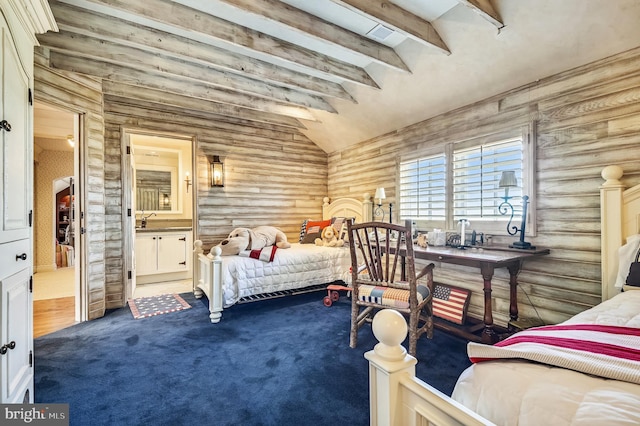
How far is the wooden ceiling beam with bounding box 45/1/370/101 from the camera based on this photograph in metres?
2.38

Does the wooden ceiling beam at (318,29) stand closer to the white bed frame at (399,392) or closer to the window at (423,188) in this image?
the window at (423,188)

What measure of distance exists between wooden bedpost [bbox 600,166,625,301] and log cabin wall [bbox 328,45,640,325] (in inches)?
5.4

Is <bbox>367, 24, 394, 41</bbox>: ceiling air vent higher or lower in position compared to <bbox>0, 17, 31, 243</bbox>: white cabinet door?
higher

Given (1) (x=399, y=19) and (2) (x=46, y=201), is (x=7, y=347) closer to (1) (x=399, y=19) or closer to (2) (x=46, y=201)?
(1) (x=399, y=19)

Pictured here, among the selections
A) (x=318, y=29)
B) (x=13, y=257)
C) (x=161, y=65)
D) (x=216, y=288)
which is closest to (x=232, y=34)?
(x=318, y=29)

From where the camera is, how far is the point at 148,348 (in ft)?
8.22

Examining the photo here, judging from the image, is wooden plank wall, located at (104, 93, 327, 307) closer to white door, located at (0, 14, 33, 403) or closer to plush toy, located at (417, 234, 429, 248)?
white door, located at (0, 14, 33, 403)

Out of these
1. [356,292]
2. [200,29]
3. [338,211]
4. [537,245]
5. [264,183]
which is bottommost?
[356,292]

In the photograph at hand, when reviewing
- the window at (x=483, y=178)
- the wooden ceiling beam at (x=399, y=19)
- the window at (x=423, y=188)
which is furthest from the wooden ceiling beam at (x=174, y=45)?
the window at (x=483, y=178)

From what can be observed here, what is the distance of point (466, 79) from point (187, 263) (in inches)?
190

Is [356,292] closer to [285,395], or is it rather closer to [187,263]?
[285,395]

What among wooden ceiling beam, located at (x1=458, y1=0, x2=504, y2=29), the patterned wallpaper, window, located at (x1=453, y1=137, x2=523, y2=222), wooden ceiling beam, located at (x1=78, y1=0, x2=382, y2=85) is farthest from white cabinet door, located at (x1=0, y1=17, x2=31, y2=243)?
the patterned wallpaper

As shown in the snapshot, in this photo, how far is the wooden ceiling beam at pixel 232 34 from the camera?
7.23 ft

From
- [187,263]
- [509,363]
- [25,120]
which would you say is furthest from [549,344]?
[187,263]
